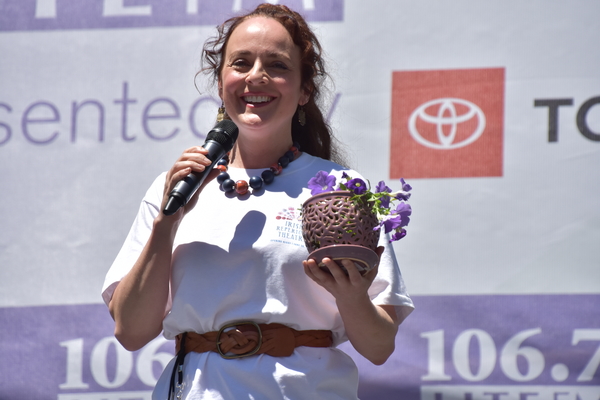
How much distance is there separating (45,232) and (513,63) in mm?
1634

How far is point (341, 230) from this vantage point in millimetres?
1393

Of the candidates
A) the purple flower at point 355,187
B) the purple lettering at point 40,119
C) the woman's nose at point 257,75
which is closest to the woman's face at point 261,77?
the woman's nose at point 257,75

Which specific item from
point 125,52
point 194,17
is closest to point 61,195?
point 125,52

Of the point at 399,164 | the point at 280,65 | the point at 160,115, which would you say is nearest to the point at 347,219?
the point at 280,65

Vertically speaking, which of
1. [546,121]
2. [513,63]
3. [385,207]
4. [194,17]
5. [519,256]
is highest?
[194,17]

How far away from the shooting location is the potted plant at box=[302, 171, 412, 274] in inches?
54.6

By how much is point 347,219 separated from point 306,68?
55cm

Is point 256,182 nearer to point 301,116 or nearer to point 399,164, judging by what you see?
point 301,116

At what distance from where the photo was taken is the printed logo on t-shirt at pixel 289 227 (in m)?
1.58

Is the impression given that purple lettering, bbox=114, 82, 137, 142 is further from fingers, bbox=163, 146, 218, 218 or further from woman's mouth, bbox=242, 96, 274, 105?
fingers, bbox=163, 146, 218, 218

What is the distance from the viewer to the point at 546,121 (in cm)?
244

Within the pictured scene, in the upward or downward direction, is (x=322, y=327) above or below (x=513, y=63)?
below

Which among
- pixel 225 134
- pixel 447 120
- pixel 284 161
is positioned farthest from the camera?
pixel 447 120

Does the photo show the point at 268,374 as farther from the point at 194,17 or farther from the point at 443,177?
the point at 194,17
